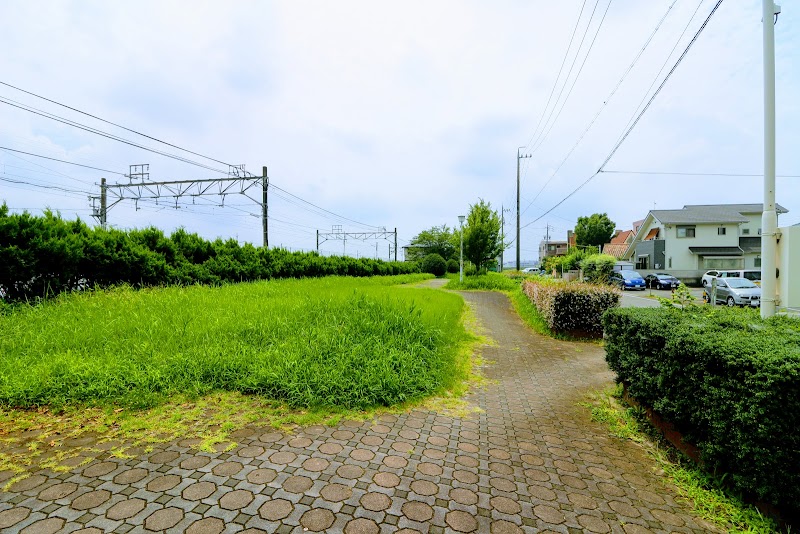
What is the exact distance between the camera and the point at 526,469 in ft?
9.30

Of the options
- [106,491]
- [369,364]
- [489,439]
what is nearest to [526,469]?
[489,439]

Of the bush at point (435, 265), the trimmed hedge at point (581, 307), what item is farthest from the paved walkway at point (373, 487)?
the bush at point (435, 265)

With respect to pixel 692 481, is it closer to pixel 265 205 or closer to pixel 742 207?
pixel 265 205

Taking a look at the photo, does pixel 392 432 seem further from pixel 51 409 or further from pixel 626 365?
pixel 51 409

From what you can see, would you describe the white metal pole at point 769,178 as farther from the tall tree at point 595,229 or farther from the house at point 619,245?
the tall tree at point 595,229

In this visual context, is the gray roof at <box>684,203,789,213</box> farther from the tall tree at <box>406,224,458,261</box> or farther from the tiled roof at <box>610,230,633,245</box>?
the tall tree at <box>406,224,458,261</box>

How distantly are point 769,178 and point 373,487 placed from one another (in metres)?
5.23

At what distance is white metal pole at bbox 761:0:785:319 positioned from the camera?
13.1ft

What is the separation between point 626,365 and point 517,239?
90.7 ft

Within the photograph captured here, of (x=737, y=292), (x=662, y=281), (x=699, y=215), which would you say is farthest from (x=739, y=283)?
(x=699, y=215)

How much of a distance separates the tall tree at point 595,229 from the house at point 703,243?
20270 millimetres

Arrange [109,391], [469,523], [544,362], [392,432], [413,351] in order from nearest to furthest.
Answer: [469,523]
[392,432]
[109,391]
[413,351]
[544,362]

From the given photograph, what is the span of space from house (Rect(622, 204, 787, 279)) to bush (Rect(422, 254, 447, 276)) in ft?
69.5

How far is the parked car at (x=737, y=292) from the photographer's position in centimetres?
1486
